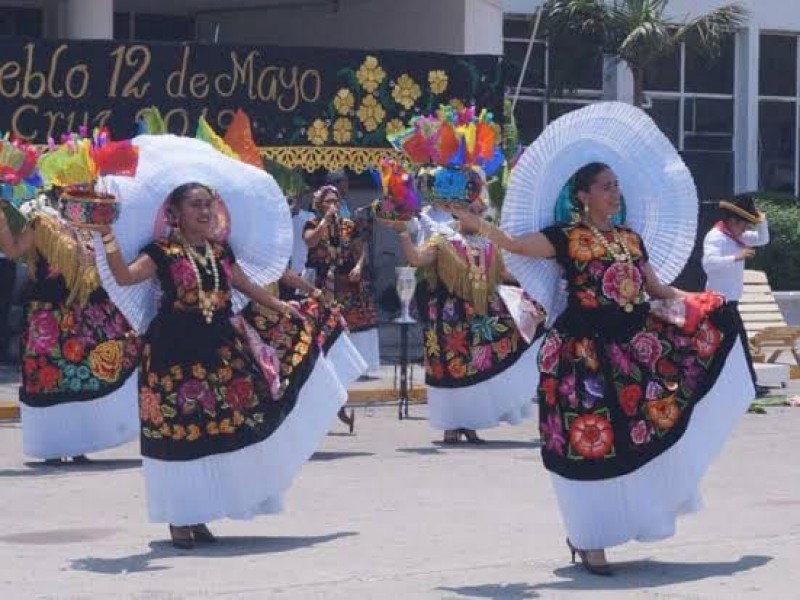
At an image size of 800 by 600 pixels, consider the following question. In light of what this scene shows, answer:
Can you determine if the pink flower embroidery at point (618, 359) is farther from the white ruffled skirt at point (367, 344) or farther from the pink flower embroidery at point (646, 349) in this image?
the white ruffled skirt at point (367, 344)

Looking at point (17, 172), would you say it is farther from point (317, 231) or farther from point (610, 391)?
point (317, 231)

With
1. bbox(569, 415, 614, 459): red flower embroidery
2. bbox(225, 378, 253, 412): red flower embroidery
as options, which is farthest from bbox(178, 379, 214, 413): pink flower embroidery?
bbox(569, 415, 614, 459): red flower embroidery

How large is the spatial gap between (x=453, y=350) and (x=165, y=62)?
219 inches

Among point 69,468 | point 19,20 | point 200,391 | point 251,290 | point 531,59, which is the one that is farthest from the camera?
point 531,59

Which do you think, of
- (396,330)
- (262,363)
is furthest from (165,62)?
(262,363)

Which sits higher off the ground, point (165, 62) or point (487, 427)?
point (165, 62)

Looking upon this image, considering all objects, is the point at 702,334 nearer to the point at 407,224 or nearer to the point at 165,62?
the point at 407,224

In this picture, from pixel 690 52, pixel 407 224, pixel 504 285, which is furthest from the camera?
pixel 690 52

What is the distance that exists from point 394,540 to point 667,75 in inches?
777

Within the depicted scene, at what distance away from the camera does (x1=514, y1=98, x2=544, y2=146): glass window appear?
27.5 metres

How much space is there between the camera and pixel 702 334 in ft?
31.4

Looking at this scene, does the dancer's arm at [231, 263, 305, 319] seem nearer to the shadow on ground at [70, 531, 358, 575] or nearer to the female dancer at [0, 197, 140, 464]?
the shadow on ground at [70, 531, 358, 575]

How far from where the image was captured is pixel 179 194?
10.0m

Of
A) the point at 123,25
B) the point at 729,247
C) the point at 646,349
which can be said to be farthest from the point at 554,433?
the point at 123,25
